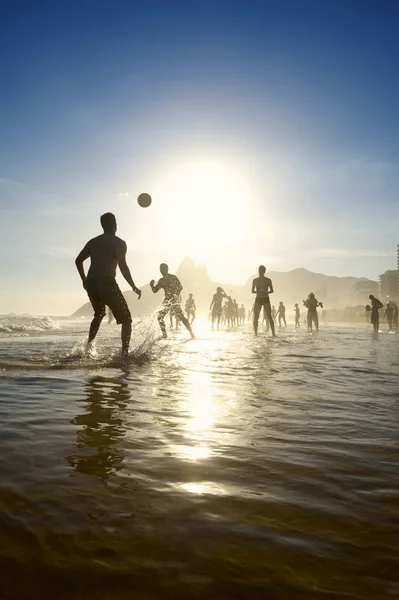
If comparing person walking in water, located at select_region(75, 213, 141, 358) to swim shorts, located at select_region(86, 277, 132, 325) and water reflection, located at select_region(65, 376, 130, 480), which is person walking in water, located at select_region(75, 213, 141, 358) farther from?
water reflection, located at select_region(65, 376, 130, 480)

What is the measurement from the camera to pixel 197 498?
1353mm

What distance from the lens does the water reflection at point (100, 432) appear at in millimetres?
1612

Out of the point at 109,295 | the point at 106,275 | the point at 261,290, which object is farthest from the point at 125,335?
the point at 261,290

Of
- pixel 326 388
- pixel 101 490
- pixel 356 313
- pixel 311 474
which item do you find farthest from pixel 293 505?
pixel 356 313

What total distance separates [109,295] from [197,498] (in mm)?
5054

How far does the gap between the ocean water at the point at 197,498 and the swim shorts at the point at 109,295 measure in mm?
3217

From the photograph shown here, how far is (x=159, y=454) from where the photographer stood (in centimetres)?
178

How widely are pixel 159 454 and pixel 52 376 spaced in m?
2.69

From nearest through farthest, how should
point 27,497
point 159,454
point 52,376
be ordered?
point 27,497 < point 159,454 < point 52,376

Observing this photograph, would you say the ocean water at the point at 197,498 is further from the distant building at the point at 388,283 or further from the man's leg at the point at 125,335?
the distant building at the point at 388,283

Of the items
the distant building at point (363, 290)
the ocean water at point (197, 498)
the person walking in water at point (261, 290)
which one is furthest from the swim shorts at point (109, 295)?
the distant building at point (363, 290)

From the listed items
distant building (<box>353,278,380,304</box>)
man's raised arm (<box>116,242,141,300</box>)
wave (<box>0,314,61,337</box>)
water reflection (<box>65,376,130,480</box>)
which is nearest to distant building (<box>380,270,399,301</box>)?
distant building (<box>353,278,380,304</box>)

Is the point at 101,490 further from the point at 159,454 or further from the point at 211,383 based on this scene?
the point at 211,383

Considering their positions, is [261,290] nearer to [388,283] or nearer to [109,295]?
[109,295]
